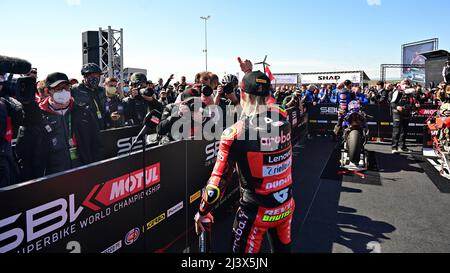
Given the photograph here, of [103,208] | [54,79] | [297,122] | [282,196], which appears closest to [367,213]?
[282,196]

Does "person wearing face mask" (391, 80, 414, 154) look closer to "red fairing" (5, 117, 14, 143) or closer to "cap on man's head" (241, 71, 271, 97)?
"cap on man's head" (241, 71, 271, 97)

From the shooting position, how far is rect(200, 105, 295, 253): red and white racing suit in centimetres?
244

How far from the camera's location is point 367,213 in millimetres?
5172

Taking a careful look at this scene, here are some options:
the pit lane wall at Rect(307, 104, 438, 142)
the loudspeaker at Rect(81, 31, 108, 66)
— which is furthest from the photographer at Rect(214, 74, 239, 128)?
the loudspeaker at Rect(81, 31, 108, 66)

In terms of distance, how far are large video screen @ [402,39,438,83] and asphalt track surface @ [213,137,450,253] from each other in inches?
1161

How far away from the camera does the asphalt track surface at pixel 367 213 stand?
4121mm

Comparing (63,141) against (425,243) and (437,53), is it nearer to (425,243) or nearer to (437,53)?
(425,243)

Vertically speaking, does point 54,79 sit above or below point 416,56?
below

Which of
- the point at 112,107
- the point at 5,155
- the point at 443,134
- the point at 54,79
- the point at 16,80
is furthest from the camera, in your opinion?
the point at 443,134

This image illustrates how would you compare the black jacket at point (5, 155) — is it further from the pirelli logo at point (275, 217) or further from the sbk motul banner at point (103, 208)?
the pirelli logo at point (275, 217)

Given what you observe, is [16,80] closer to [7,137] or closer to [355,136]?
[7,137]

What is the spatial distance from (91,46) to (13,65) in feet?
33.8
